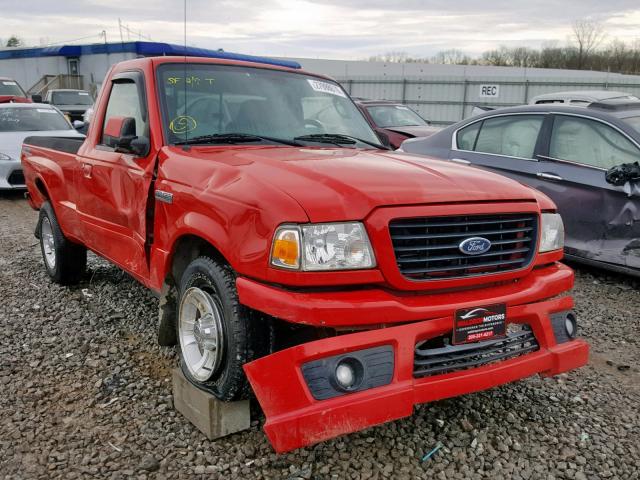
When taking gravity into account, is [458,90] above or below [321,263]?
above

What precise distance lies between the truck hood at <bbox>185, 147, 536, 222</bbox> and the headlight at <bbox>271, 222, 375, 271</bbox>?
53 millimetres

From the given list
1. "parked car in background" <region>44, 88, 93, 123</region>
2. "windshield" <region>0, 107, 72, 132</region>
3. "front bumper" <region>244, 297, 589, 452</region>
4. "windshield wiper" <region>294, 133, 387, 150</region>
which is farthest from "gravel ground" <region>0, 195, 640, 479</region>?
"parked car in background" <region>44, 88, 93, 123</region>

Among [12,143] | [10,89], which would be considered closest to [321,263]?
[12,143]

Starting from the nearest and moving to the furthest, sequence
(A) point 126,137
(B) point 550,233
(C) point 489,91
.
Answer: (B) point 550,233 → (A) point 126,137 → (C) point 489,91

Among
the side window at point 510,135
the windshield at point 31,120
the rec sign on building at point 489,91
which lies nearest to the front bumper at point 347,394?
the side window at point 510,135

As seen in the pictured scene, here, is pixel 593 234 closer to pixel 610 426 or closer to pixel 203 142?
pixel 610 426

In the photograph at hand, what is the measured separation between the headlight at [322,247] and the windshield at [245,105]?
1.34 meters

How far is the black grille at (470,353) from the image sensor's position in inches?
100

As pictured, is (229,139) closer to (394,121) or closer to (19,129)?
(19,129)

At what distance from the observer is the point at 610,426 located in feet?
10.3

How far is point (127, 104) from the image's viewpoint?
403cm

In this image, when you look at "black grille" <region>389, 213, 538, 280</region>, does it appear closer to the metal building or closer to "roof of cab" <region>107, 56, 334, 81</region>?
"roof of cab" <region>107, 56, 334, 81</region>

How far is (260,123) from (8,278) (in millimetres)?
3461

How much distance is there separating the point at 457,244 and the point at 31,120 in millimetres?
10668
